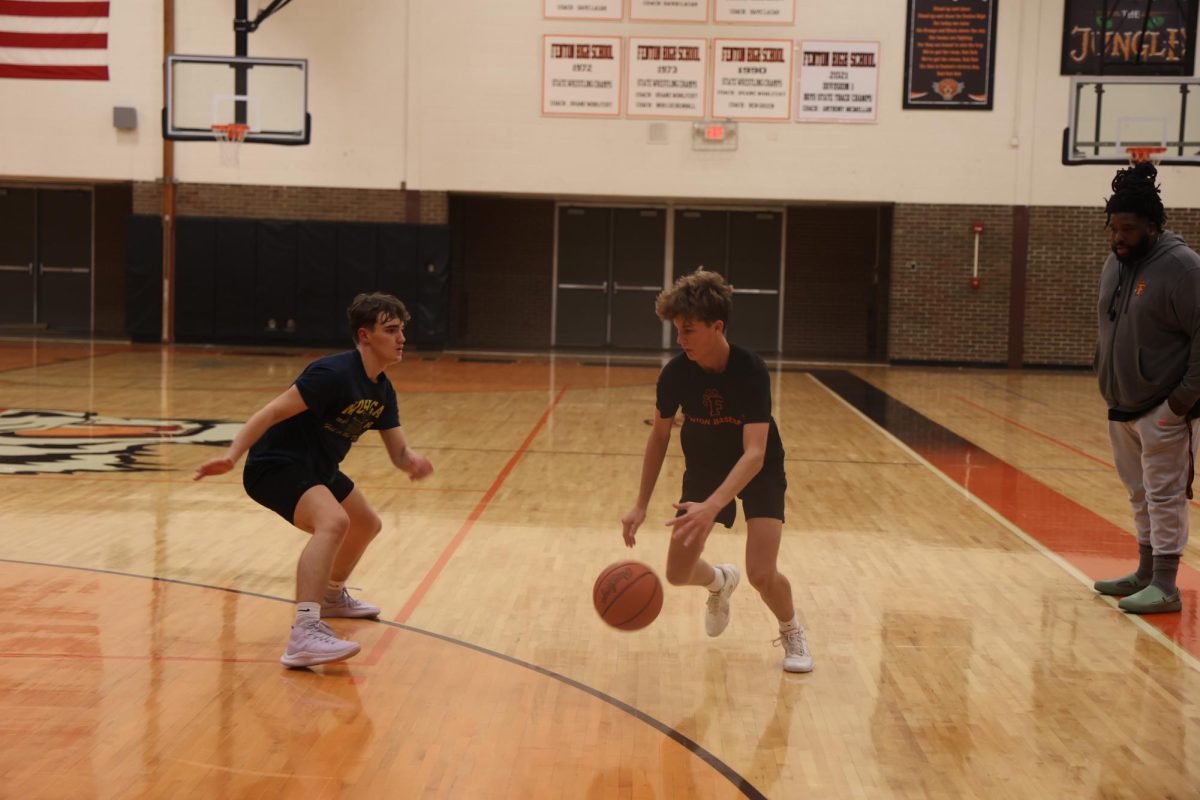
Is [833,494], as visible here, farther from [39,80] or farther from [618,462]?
[39,80]

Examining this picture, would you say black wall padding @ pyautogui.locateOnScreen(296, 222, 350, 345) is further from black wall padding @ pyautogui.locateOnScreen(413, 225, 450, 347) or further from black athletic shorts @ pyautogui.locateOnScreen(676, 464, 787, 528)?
black athletic shorts @ pyautogui.locateOnScreen(676, 464, 787, 528)

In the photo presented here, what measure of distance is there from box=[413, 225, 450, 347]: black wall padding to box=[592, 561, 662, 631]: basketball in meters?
16.4

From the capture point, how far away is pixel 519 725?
13.7ft

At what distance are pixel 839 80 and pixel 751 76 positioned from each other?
1.40 meters

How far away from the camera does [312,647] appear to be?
4652 mm

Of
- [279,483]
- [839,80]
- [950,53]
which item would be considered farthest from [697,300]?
[950,53]

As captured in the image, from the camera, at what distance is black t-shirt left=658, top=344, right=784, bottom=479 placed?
179 inches

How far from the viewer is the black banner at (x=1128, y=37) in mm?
19359

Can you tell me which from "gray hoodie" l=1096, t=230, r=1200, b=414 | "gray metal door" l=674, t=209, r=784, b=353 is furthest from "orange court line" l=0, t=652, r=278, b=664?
"gray metal door" l=674, t=209, r=784, b=353

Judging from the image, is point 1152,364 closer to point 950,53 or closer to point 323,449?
point 323,449

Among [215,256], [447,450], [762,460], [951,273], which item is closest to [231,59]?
[215,256]

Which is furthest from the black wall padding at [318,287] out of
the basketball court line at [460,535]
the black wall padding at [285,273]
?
the basketball court line at [460,535]

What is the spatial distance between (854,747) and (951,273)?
17351mm

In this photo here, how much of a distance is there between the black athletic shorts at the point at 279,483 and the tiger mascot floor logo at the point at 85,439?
4526mm
